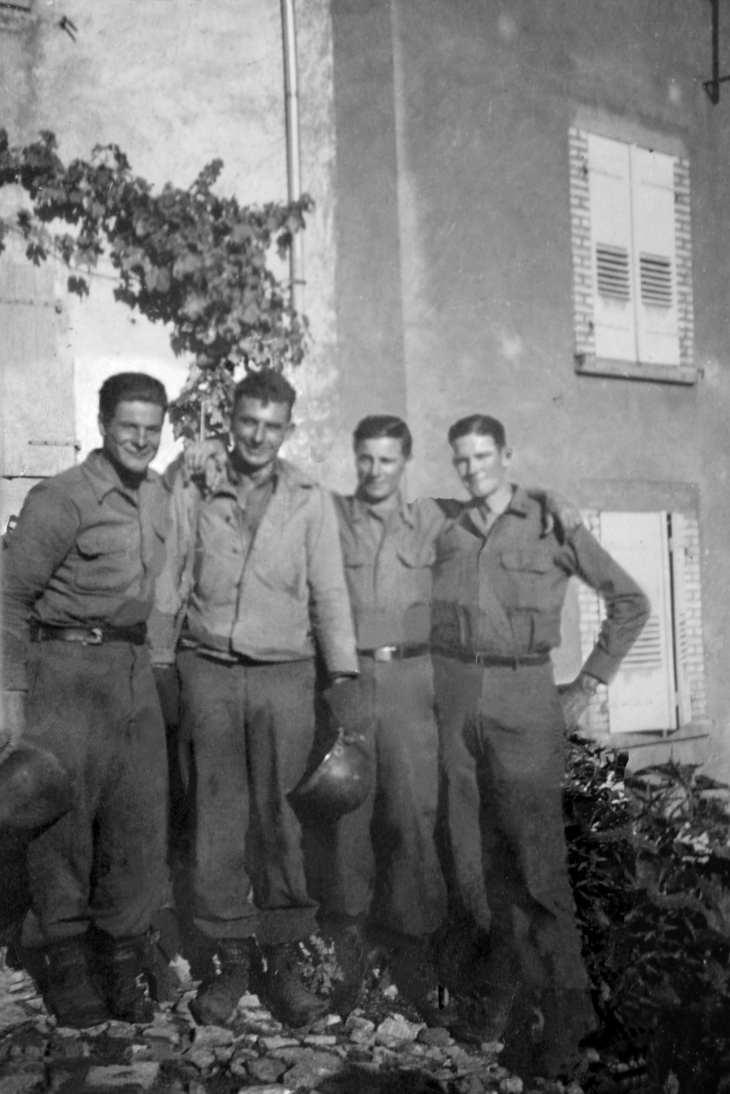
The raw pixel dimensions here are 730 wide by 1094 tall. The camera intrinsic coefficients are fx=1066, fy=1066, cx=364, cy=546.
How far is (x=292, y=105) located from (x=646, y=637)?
2.75 meters

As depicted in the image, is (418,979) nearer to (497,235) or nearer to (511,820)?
(511,820)

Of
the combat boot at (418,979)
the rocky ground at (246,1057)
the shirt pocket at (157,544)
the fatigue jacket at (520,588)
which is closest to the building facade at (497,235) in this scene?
the fatigue jacket at (520,588)

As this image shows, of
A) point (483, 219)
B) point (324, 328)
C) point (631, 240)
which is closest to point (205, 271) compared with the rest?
point (324, 328)

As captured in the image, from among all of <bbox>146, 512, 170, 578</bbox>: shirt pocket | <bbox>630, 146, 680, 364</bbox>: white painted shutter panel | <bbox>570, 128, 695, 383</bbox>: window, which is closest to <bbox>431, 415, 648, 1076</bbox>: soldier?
<bbox>570, 128, 695, 383</bbox>: window

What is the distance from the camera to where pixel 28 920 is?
394 cm

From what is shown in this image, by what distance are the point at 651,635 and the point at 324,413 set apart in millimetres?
1729

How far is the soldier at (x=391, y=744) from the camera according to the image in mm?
4188

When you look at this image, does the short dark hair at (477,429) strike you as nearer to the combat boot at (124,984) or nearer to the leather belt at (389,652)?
the leather belt at (389,652)

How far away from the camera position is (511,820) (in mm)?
4039

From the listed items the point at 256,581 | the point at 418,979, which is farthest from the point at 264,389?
the point at 418,979

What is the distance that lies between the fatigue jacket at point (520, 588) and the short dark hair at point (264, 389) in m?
0.86

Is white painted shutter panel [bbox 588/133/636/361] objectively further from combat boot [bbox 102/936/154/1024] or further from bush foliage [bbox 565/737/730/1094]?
combat boot [bbox 102/936/154/1024]

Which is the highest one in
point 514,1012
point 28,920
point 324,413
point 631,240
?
point 631,240

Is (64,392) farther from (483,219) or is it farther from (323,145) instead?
(483,219)
